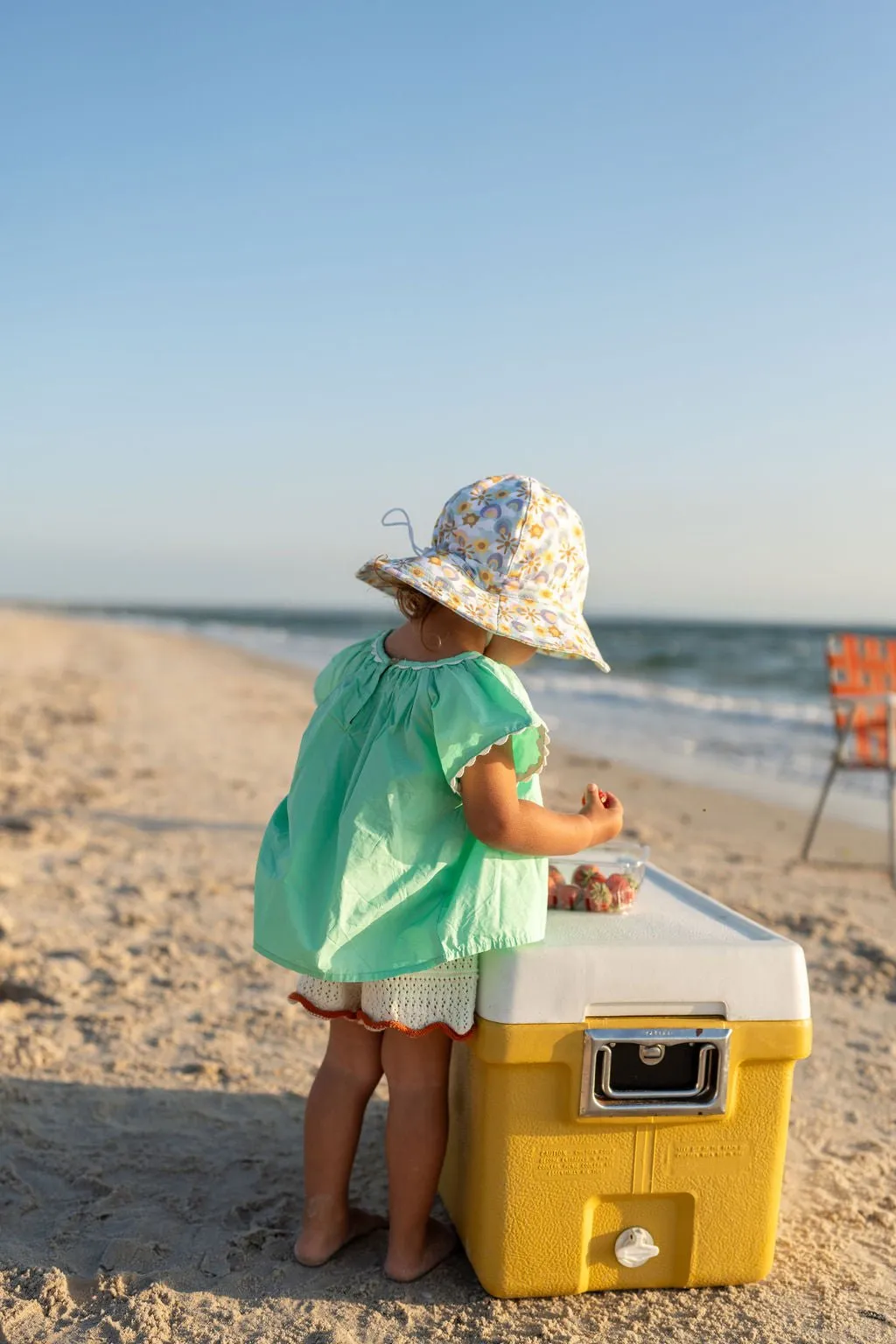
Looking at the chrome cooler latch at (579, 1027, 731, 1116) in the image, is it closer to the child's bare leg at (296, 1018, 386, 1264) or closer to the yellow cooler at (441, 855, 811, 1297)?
the yellow cooler at (441, 855, 811, 1297)

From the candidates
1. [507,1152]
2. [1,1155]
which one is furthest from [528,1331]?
[1,1155]

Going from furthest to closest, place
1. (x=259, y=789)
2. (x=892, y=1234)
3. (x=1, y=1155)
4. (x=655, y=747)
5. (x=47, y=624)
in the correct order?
(x=47, y=624) < (x=655, y=747) < (x=259, y=789) < (x=1, y=1155) < (x=892, y=1234)

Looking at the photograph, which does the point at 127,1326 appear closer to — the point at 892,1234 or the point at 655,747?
the point at 892,1234

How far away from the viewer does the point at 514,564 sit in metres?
2.20

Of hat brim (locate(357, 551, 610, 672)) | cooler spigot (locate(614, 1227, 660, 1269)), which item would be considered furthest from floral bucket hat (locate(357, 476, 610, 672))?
cooler spigot (locate(614, 1227, 660, 1269))

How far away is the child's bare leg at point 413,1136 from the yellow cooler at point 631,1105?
0.27 feet

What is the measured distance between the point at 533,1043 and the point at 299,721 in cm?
968

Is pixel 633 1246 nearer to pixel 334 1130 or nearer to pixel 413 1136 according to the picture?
pixel 413 1136

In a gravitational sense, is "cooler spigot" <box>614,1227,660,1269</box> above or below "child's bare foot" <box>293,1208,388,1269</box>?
above

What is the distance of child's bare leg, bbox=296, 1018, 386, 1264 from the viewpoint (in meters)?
2.30

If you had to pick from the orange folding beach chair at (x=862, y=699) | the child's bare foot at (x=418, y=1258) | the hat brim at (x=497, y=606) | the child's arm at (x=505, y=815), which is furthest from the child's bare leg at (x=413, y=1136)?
the orange folding beach chair at (x=862, y=699)

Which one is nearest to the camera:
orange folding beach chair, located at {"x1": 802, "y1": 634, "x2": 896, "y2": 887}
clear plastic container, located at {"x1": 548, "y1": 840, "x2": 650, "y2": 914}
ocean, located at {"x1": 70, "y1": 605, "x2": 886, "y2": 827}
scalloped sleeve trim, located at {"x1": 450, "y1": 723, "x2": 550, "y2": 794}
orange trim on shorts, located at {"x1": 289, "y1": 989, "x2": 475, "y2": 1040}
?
scalloped sleeve trim, located at {"x1": 450, "y1": 723, "x2": 550, "y2": 794}

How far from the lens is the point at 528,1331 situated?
2.06m

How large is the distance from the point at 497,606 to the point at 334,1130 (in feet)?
3.61
